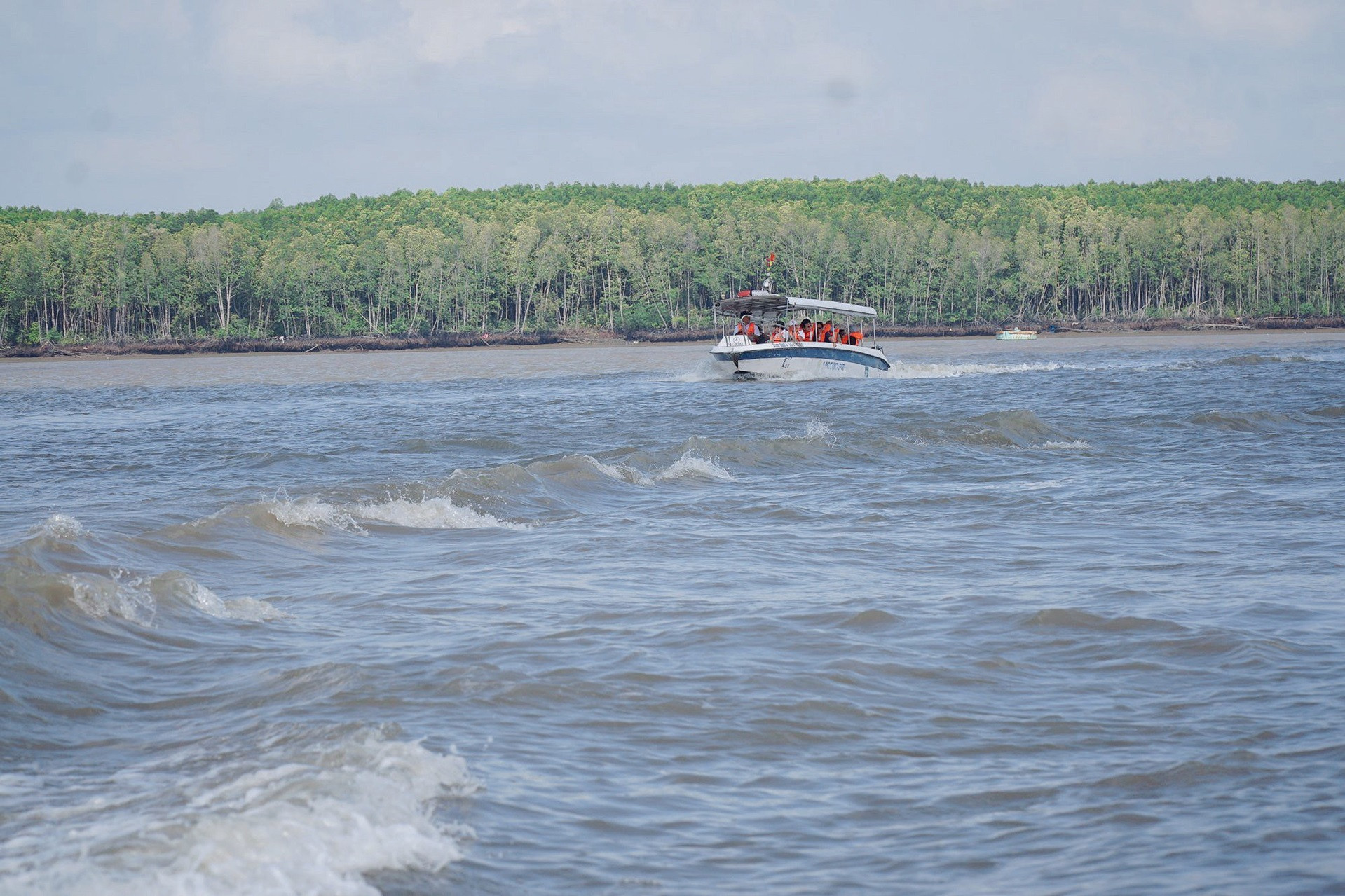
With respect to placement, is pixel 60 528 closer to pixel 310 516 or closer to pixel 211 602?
pixel 310 516

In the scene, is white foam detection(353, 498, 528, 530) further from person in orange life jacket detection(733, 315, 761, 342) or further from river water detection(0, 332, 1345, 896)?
person in orange life jacket detection(733, 315, 761, 342)

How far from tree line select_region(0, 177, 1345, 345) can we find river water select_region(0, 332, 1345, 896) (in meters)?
98.0

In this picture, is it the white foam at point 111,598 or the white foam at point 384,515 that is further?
the white foam at point 384,515

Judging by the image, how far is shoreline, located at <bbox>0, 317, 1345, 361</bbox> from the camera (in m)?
94.2

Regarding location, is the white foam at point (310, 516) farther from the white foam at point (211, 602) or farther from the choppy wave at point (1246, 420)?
the choppy wave at point (1246, 420)

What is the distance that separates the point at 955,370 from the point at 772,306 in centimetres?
1101

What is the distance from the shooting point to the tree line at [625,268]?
10762 centimetres

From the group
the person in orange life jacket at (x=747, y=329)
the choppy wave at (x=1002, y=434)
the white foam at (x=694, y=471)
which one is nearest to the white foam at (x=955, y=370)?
the person in orange life jacket at (x=747, y=329)

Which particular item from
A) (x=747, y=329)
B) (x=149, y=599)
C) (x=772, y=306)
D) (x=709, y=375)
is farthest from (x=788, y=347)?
(x=149, y=599)

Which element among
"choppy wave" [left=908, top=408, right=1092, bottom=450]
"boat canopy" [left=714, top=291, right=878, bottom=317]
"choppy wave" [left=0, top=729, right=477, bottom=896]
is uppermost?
"boat canopy" [left=714, top=291, right=878, bottom=317]

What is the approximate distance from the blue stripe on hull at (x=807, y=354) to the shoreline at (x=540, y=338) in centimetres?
6529

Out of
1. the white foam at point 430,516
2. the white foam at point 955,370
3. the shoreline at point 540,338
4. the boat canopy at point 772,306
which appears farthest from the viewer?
the shoreline at point 540,338

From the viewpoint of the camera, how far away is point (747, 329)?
38281 mm

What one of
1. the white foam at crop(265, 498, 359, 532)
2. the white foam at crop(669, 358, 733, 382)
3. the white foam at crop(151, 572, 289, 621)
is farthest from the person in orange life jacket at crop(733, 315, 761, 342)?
the white foam at crop(151, 572, 289, 621)
